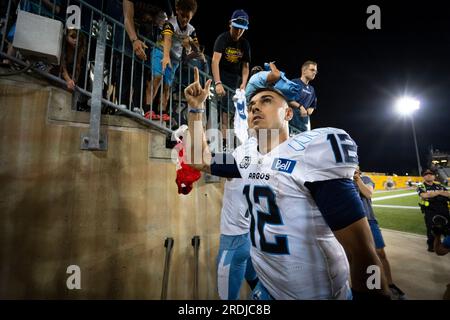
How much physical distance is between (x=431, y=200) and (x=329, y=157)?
8624mm

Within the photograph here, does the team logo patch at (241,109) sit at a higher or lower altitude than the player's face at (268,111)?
higher

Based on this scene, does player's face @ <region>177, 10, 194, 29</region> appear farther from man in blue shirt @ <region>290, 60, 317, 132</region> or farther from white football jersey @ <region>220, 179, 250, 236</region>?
white football jersey @ <region>220, 179, 250, 236</region>

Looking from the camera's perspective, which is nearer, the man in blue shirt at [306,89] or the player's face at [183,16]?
the player's face at [183,16]

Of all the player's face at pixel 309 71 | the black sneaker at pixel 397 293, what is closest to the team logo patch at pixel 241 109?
the player's face at pixel 309 71

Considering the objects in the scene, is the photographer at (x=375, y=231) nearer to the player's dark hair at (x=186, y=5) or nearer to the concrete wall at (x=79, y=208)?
the concrete wall at (x=79, y=208)

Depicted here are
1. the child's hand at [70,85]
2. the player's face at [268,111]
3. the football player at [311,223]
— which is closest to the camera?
the football player at [311,223]

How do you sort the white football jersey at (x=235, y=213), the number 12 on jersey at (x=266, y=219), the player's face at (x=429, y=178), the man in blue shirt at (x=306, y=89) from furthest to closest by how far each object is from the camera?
the player's face at (x=429, y=178) → the man in blue shirt at (x=306, y=89) → the white football jersey at (x=235, y=213) → the number 12 on jersey at (x=266, y=219)

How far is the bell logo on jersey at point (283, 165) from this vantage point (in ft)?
4.99

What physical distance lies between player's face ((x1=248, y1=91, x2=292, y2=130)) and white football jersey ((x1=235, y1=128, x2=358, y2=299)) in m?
0.38

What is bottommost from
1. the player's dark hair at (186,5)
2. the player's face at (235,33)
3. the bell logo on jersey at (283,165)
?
the bell logo on jersey at (283,165)

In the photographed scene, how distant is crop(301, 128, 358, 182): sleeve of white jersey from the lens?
131 cm

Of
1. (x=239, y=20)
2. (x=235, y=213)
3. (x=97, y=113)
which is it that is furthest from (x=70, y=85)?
(x=239, y=20)

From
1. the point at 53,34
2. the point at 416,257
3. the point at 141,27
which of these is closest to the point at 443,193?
the point at 416,257
